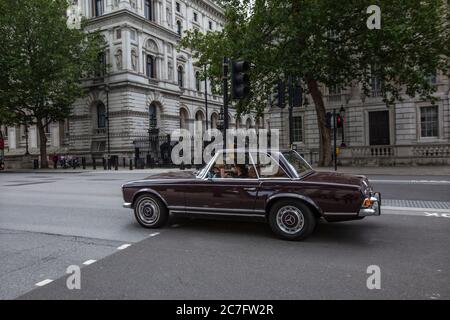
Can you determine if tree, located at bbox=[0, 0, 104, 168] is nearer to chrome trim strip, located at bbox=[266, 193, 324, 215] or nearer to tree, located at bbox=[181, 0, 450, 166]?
tree, located at bbox=[181, 0, 450, 166]

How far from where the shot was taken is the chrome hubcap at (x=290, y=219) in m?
5.64

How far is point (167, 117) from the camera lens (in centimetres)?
4347

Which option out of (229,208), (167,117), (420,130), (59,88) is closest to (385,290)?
(229,208)

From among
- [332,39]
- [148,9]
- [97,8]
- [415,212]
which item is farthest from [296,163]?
[148,9]

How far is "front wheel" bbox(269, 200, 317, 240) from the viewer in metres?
5.55

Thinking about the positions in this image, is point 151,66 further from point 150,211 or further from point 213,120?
point 150,211

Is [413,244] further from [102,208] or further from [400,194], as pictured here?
[102,208]

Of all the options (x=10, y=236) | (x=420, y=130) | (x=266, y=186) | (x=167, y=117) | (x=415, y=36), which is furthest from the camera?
(x=167, y=117)

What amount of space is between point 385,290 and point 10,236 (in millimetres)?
6300

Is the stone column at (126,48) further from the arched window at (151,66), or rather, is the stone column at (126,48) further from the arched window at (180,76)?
the arched window at (180,76)

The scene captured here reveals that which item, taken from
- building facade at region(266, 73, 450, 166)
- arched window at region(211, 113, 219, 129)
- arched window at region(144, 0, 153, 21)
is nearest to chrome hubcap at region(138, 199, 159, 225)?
building facade at region(266, 73, 450, 166)

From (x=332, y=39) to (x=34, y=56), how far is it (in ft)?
86.2

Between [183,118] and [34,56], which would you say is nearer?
[34,56]

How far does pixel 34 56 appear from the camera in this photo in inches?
1252
